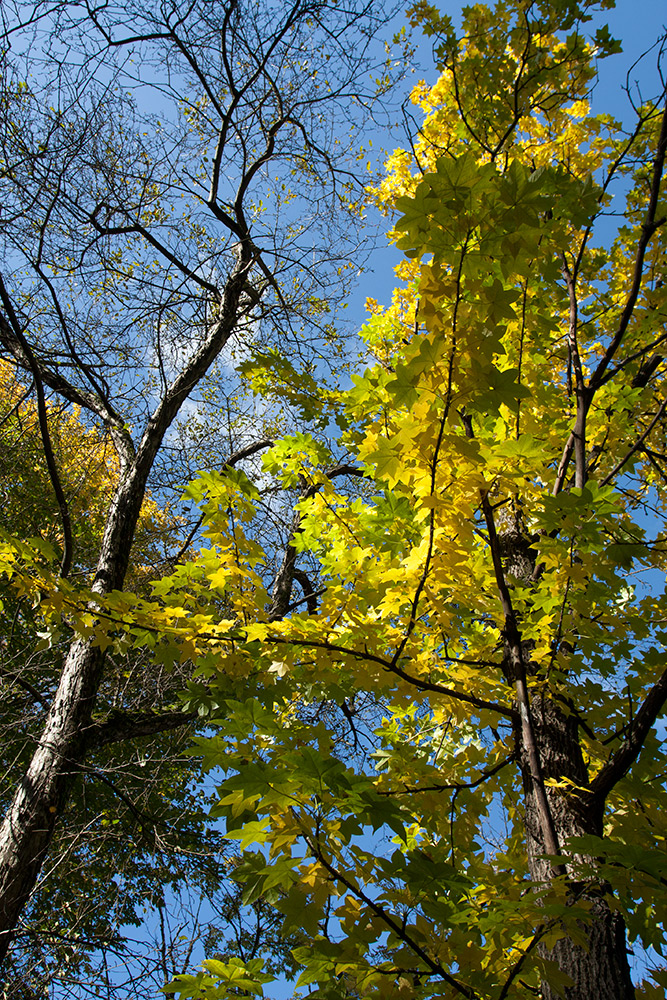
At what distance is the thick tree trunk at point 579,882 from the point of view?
64.4 inches

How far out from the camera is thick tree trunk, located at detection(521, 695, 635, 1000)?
1636 mm

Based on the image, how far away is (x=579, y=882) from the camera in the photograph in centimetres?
167

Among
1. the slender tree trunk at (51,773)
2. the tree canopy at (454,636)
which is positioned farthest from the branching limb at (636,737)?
the slender tree trunk at (51,773)

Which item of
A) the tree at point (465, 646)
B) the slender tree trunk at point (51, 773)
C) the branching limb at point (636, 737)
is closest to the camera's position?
the tree at point (465, 646)

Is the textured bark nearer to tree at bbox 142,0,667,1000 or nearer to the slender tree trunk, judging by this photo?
tree at bbox 142,0,667,1000

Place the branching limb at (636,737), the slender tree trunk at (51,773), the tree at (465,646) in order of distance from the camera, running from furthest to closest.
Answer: the slender tree trunk at (51,773), the branching limb at (636,737), the tree at (465,646)

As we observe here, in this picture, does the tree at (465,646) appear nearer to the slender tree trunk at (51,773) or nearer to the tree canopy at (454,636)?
the tree canopy at (454,636)

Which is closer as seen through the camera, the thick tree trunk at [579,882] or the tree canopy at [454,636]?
the tree canopy at [454,636]

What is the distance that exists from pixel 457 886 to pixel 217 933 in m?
3.38

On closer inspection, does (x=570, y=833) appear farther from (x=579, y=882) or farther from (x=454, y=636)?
(x=454, y=636)

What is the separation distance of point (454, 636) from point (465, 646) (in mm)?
A: 625

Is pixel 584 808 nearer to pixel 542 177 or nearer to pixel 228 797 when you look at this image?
pixel 228 797

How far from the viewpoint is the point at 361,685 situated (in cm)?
152

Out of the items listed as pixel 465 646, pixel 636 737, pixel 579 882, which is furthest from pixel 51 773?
pixel 636 737
